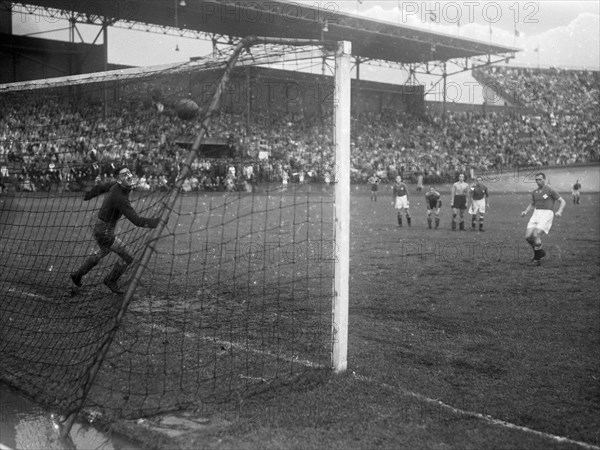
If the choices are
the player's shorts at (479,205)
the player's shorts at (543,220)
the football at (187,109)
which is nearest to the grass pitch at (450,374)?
the player's shorts at (543,220)

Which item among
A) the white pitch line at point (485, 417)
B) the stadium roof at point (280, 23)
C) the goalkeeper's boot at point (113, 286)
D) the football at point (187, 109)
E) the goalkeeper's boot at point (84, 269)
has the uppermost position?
the stadium roof at point (280, 23)

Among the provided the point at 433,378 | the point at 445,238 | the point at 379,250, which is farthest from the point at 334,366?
the point at 445,238

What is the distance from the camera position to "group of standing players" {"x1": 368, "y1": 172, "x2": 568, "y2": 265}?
12555 millimetres

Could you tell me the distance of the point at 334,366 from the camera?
5.64 meters

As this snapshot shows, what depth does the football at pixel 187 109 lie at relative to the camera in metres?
6.55

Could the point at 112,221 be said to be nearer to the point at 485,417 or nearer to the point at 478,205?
the point at 485,417

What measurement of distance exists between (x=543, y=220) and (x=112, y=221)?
858 cm

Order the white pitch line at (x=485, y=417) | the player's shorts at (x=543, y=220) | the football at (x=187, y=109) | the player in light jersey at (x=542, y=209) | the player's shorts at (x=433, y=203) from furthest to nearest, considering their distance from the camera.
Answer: the player's shorts at (x=433, y=203) < the player's shorts at (x=543, y=220) < the player in light jersey at (x=542, y=209) < the football at (x=187, y=109) < the white pitch line at (x=485, y=417)

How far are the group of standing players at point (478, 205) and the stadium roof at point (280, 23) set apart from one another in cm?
851

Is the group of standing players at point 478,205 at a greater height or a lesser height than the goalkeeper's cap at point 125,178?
lesser

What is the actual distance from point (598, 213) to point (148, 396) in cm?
2615

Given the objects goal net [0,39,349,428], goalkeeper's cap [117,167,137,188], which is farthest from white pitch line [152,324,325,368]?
goalkeeper's cap [117,167,137,188]

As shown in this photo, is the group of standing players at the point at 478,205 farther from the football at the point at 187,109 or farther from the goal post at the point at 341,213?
the football at the point at 187,109

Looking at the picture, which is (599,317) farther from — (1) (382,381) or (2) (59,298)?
(2) (59,298)
